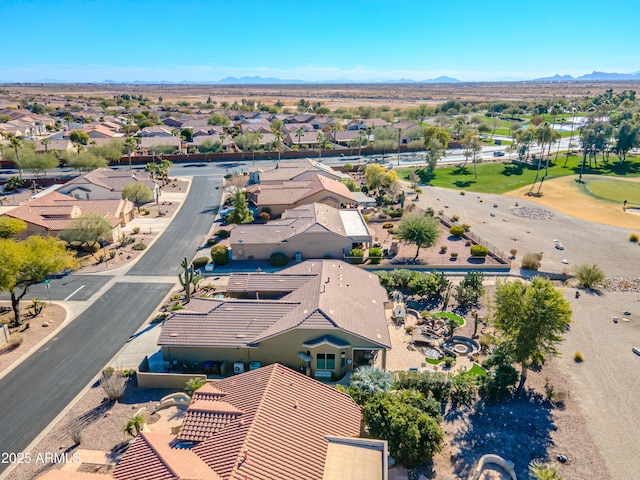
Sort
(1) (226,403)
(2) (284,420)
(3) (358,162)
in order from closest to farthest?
(2) (284,420), (1) (226,403), (3) (358,162)

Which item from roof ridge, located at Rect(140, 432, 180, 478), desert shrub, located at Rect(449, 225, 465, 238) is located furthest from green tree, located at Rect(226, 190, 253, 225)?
roof ridge, located at Rect(140, 432, 180, 478)

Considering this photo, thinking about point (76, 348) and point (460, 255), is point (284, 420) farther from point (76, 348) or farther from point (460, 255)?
point (460, 255)

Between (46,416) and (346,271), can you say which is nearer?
(46,416)

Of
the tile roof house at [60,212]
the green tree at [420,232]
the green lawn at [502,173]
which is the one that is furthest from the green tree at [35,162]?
the green tree at [420,232]

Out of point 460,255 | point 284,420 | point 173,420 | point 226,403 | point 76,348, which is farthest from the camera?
point 460,255

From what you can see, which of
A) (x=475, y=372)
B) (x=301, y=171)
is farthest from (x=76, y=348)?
(x=301, y=171)

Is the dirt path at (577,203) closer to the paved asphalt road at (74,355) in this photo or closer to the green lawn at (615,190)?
the green lawn at (615,190)

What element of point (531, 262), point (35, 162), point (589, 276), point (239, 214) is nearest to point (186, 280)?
point (239, 214)
